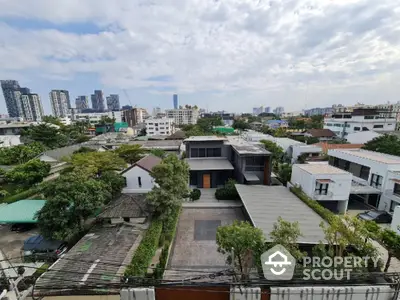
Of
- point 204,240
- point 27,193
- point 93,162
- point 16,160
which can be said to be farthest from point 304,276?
point 16,160

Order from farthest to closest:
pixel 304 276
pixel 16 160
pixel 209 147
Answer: pixel 16 160, pixel 209 147, pixel 304 276

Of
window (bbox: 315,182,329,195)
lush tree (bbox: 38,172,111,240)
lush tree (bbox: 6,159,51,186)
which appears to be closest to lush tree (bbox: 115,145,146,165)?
lush tree (bbox: 6,159,51,186)

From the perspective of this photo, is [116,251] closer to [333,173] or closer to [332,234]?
[332,234]

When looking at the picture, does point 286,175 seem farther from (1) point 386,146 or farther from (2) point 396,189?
(1) point 386,146

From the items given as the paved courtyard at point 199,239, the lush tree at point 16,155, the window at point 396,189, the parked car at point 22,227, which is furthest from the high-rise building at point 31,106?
the window at point 396,189

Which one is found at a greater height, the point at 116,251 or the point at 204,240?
the point at 116,251

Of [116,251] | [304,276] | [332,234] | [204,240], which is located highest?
[332,234]
